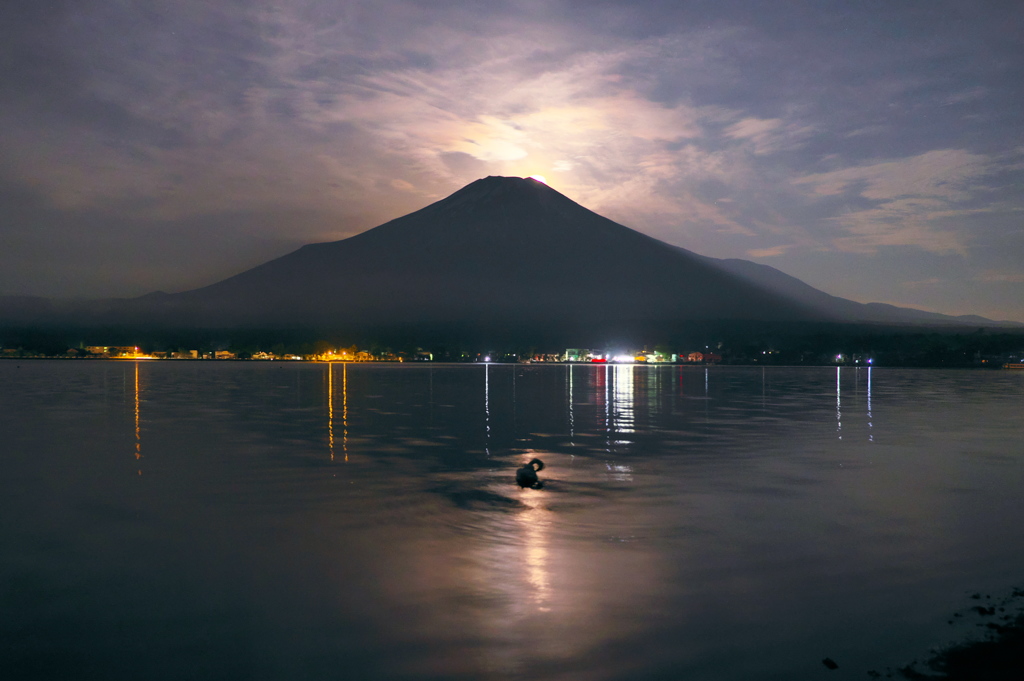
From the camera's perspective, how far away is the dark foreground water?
7539mm

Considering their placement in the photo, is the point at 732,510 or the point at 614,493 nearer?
the point at 732,510

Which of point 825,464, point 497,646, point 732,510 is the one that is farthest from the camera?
point 825,464

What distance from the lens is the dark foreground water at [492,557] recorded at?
7539 millimetres

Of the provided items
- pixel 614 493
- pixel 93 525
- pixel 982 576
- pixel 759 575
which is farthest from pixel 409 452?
pixel 982 576

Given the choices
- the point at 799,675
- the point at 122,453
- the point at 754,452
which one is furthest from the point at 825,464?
the point at 122,453

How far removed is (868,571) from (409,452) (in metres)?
14.5

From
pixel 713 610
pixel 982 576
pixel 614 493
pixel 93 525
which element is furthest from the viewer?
pixel 614 493

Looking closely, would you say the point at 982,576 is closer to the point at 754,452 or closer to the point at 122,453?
the point at 754,452

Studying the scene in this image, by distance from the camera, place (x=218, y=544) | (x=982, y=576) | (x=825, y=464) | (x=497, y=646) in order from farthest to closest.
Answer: (x=825, y=464) → (x=218, y=544) → (x=982, y=576) → (x=497, y=646)

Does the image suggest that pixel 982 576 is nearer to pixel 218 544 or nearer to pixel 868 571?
pixel 868 571

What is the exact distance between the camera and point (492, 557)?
10.9m

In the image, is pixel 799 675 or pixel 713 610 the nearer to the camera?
pixel 799 675

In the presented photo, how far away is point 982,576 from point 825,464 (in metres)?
10.00

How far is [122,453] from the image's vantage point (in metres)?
21.5
